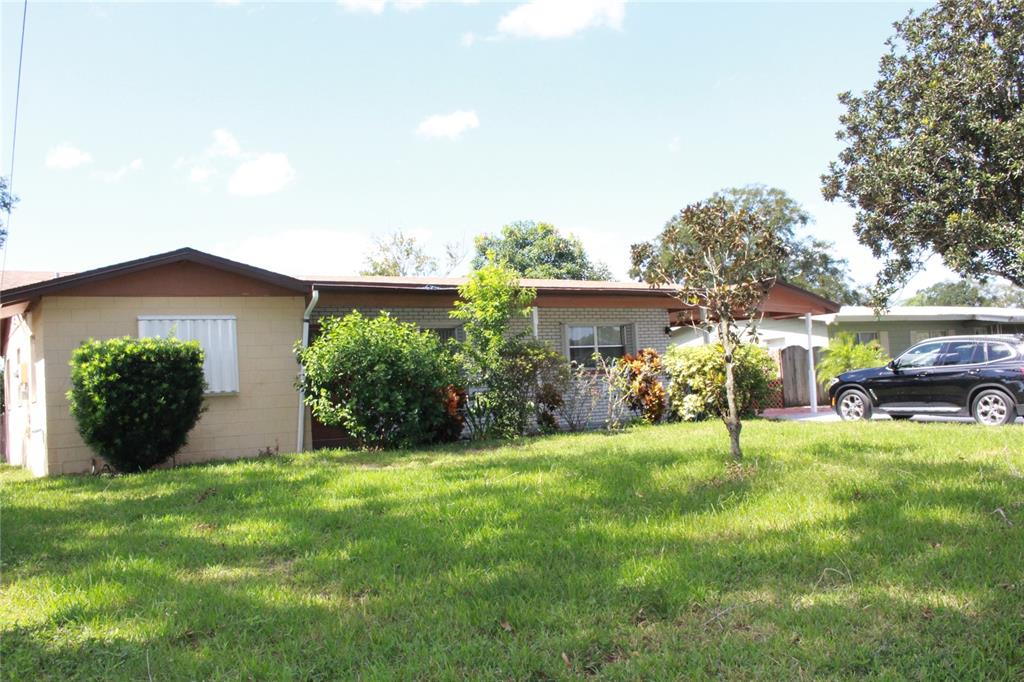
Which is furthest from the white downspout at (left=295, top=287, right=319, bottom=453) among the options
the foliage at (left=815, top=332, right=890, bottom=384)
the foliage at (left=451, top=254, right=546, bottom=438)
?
the foliage at (left=815, top=332, right=890, bottom=384)

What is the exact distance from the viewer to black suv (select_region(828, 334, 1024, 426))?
11305 millimetres

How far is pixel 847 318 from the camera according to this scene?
21266 millimetres

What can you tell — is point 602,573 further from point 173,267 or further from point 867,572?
point 173,267

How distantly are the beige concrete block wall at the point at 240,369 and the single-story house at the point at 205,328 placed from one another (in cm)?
2

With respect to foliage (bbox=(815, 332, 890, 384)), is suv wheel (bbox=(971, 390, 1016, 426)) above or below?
below

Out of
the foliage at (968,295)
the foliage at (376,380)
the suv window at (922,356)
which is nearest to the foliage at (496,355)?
the foliage at (376,380)

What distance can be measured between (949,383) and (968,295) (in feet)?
183

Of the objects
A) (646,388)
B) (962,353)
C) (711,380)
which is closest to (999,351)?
(962,353)

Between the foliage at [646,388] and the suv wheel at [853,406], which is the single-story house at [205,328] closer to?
the foliage at [646,388]

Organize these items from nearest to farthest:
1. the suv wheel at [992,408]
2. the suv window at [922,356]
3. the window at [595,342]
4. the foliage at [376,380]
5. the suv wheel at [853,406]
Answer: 1. the foliage at [376,380]
2. the suv wheel at [992,408]
3. the suv window at [922,356]
4. the suv wheel at [853,406]
5. the window at [595,342]

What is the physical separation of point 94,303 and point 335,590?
8464 millimetres

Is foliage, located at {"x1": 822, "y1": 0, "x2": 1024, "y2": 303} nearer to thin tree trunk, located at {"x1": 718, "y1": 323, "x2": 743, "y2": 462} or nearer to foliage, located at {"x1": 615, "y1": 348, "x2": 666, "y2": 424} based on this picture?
foliage, located at {"x1": 615, "y1": 348, "x2": 666, "y2": 424}

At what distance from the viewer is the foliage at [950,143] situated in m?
13.5

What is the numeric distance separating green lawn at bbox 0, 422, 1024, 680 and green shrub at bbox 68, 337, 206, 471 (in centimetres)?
180
